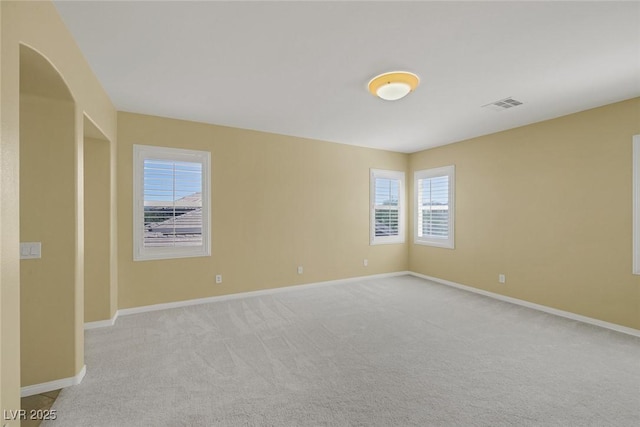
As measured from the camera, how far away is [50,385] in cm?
218

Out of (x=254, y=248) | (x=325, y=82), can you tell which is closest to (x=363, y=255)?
(x=254, y=248)

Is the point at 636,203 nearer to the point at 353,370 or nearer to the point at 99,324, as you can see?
the point at 353,370

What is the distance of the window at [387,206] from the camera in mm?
5766

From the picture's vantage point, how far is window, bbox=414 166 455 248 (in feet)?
17.4

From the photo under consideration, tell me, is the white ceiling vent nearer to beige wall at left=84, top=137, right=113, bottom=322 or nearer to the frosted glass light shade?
the frosted glass light shade

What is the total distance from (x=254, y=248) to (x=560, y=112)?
4.67 m

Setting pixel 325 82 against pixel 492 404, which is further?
pixel 325 82

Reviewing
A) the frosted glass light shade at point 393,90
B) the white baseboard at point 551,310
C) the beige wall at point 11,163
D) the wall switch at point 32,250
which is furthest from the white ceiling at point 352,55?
the white baseboard at point 551,310

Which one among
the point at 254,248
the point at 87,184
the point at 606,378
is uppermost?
the point at 87,184

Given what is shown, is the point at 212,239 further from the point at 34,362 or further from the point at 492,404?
the point at 492,404

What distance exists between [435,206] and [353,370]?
13.4 feet

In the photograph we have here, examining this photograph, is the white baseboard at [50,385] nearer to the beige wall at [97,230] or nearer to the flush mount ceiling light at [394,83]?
the beige wall at [97,230]

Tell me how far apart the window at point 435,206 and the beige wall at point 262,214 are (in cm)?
80

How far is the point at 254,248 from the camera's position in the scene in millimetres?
4539
